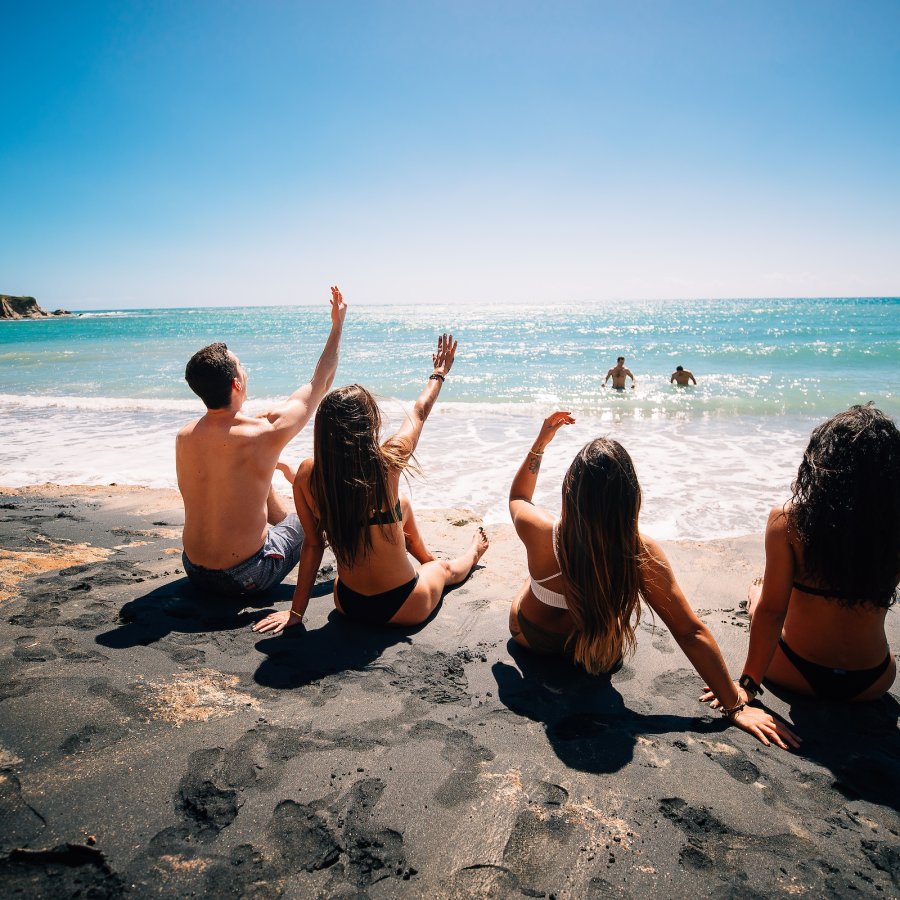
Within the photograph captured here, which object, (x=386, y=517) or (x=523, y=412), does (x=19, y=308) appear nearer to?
(x=523, y=412)

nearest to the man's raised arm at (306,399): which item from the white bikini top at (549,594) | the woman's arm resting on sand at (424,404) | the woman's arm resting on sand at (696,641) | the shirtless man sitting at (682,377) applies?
the woman's arm resting on sand at (424,404)

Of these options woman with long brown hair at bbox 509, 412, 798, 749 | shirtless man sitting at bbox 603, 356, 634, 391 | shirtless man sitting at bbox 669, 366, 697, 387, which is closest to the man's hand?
woman with long brown hair at bbox 509, 412, 798, 749

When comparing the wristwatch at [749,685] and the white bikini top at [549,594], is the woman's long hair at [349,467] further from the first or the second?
the wristwatch at [749,685]

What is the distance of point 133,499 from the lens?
6.14 meters

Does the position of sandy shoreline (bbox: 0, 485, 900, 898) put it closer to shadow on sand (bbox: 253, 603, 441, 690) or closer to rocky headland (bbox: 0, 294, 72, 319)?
shadow on sand (bbox: 253, 603, 441, 690)

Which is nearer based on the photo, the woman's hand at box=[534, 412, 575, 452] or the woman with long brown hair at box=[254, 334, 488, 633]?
the woman with long brown hair at box=[254, 334, 488, 633]

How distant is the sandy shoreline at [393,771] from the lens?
1650 millimetres

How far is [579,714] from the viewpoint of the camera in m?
2.53

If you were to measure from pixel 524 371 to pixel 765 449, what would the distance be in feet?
44.4

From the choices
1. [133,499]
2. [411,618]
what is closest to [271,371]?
[133,499]

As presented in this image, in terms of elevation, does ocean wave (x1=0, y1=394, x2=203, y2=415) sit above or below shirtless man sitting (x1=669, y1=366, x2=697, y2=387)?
below

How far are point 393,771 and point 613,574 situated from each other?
1225 millimetres

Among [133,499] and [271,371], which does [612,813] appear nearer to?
[133,499]

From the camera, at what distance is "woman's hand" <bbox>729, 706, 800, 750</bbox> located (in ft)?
7.78
